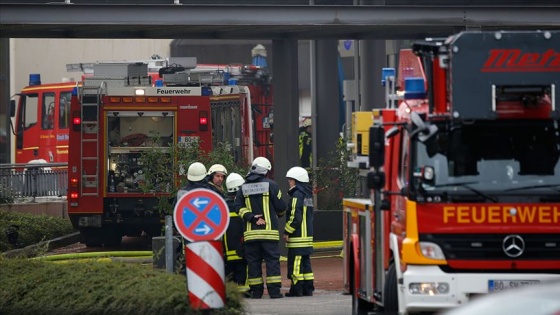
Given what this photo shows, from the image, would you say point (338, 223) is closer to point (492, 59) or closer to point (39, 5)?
point (39, 5)

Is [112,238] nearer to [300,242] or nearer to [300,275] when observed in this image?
[300,242]

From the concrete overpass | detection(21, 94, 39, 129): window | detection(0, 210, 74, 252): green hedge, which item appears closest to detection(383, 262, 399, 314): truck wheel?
the concrete overpass

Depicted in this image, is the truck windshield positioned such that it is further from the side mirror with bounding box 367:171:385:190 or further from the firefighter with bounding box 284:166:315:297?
the firefighter with bounding box 284:166:315:297

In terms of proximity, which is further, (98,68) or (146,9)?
(98,68)

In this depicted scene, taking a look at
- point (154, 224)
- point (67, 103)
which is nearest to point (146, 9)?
point (154, 224)

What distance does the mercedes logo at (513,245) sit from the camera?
33.4ft

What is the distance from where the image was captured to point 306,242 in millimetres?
16297

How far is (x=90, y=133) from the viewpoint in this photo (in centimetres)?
2178

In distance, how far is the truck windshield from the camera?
10.3 m

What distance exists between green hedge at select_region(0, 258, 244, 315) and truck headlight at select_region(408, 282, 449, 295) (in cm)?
183

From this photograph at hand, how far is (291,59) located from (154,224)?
142 inches

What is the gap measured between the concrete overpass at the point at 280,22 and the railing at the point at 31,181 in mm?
5165

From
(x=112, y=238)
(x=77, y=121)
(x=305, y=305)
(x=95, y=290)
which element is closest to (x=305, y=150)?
(x=112, y=238)

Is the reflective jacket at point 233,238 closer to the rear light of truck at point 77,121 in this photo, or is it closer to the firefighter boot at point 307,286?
the firefighter boot at point 307,286
